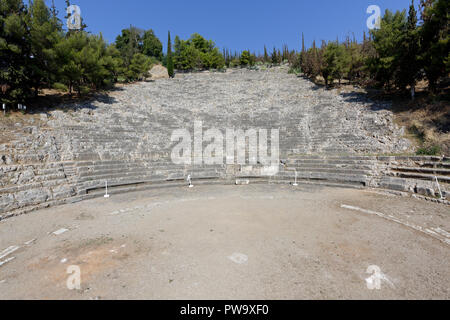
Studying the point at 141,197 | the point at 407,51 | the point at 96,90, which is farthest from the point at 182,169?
the point at 407,51

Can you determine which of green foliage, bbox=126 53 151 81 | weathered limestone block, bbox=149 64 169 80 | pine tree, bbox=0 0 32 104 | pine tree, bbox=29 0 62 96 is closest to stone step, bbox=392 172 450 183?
pine tree, bbox=0 0 32 104

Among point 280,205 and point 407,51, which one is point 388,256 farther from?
point 407,51

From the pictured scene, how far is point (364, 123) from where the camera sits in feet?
45.9

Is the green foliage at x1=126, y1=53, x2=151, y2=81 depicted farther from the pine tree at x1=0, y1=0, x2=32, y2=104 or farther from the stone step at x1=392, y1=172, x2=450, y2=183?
the stone step at x1=392, y1=172, x2=450, y2=183

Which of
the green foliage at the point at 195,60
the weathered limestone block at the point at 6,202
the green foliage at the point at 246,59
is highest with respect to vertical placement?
the green foliage at the point at 246,59

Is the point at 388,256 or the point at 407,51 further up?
the point at 407,51

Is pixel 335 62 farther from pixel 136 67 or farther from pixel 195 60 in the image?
pixel 195 60

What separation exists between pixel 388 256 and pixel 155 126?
47.9 feet

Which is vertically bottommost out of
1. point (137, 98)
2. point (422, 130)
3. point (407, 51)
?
point (422, 130)

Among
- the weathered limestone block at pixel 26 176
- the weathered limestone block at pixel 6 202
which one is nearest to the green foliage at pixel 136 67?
the weathered limestone block at pixel 26 176

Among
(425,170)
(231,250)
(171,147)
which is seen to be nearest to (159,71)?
(171,147)

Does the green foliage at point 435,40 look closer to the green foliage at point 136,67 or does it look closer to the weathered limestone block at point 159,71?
the green foliage at point 136,67

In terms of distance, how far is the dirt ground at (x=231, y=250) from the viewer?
9.91 feet

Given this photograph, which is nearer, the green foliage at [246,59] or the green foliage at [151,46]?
the green foliage at [246,59]
